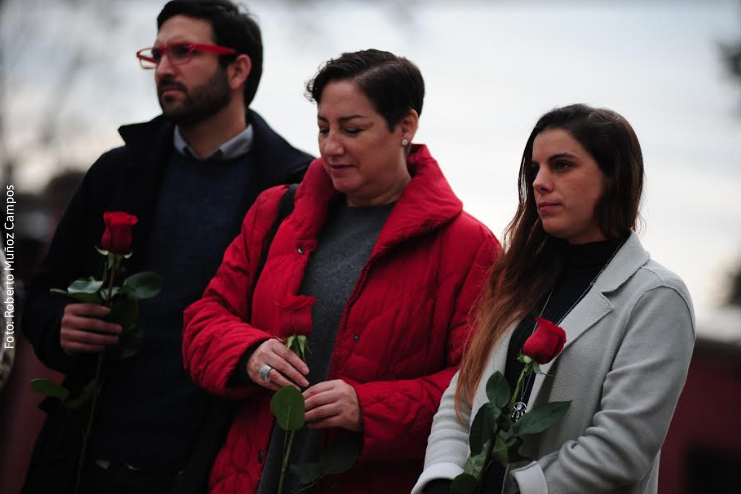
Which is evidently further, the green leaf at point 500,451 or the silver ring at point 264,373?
the silver ring at point 264,373

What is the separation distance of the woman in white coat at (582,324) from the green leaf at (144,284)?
1003 millimetres

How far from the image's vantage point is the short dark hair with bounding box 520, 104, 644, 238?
7.88ft

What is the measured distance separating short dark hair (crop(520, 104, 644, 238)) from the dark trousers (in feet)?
5.43

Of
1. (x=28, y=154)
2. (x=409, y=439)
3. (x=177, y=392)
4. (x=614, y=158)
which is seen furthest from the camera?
(x=28, y=154)

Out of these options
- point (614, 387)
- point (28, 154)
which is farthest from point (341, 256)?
point (28, 154)

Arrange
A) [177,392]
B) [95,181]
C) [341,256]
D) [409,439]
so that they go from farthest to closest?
[95,181] < [177,392] < [341,256] < [409,439]

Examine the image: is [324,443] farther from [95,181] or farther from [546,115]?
[95,181]

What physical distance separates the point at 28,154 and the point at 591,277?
13.6 metres

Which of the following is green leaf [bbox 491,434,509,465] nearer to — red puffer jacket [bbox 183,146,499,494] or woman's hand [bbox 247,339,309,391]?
red puffer jacket [bbox 183,146,499,494]

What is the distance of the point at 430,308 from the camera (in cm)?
272

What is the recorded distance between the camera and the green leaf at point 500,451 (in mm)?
2113

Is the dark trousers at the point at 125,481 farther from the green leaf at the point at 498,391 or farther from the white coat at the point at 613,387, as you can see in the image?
the green leaf at the point at 498,391

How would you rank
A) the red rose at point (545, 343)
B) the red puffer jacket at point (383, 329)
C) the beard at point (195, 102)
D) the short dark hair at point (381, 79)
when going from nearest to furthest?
the red rose at point (545, 343), the red puffer jacket at point (383, 329), the short dark hair at point (381, 79), the beard at point (195, 102)

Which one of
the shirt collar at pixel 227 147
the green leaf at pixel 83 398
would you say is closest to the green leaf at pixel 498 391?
the green leaf at pixel 83 398
